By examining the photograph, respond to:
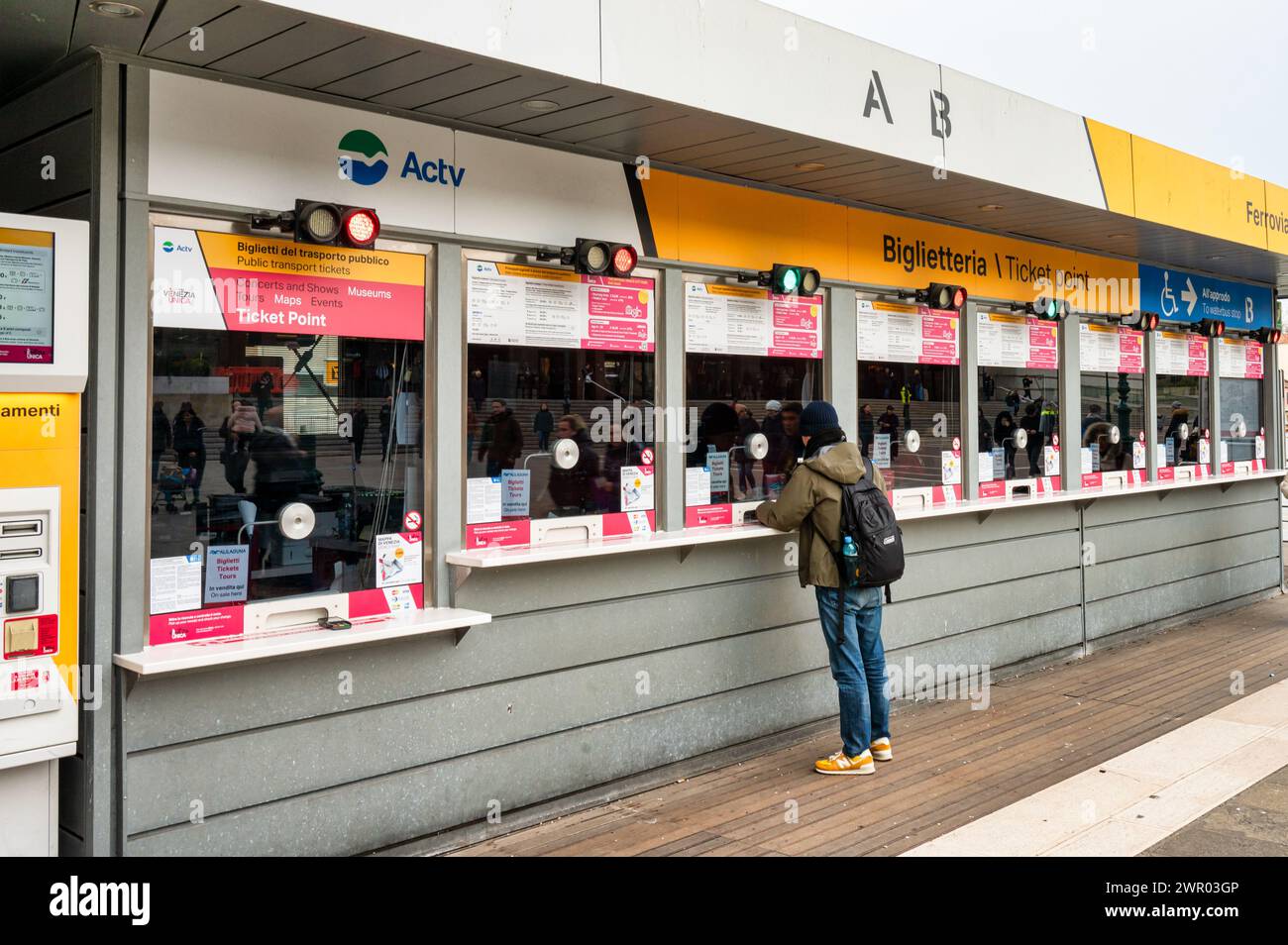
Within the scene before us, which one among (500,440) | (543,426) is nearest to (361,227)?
(500,440)

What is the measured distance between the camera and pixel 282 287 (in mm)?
3982

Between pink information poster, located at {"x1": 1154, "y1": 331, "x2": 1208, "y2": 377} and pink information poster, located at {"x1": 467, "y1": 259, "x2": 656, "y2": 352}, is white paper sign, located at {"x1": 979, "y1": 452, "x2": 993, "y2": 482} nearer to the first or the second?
pink information poster, located at {"x1": 1154, "y1": 331, "x2": 1208, "y2": 377}

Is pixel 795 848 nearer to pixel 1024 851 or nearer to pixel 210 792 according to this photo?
pixel 1024 851

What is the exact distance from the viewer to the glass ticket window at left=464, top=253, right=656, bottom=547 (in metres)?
4.64

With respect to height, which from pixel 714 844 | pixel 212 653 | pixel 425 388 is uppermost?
pixel 425 388

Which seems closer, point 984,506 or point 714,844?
point 714,844

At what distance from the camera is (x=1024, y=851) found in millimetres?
4262

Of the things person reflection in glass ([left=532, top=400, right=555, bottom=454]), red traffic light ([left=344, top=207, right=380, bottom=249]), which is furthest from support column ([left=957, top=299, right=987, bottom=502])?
red traffic light ([left=344, top=207, right=380, bottom=249])

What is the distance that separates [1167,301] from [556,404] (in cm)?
637

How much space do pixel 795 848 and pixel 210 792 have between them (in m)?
2.14

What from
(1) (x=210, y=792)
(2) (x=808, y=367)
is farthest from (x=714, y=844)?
(2) (x=808, y=367)

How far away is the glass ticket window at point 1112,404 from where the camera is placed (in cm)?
826

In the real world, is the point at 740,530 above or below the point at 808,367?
below

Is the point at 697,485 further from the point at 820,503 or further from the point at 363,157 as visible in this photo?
the point at 363,157
